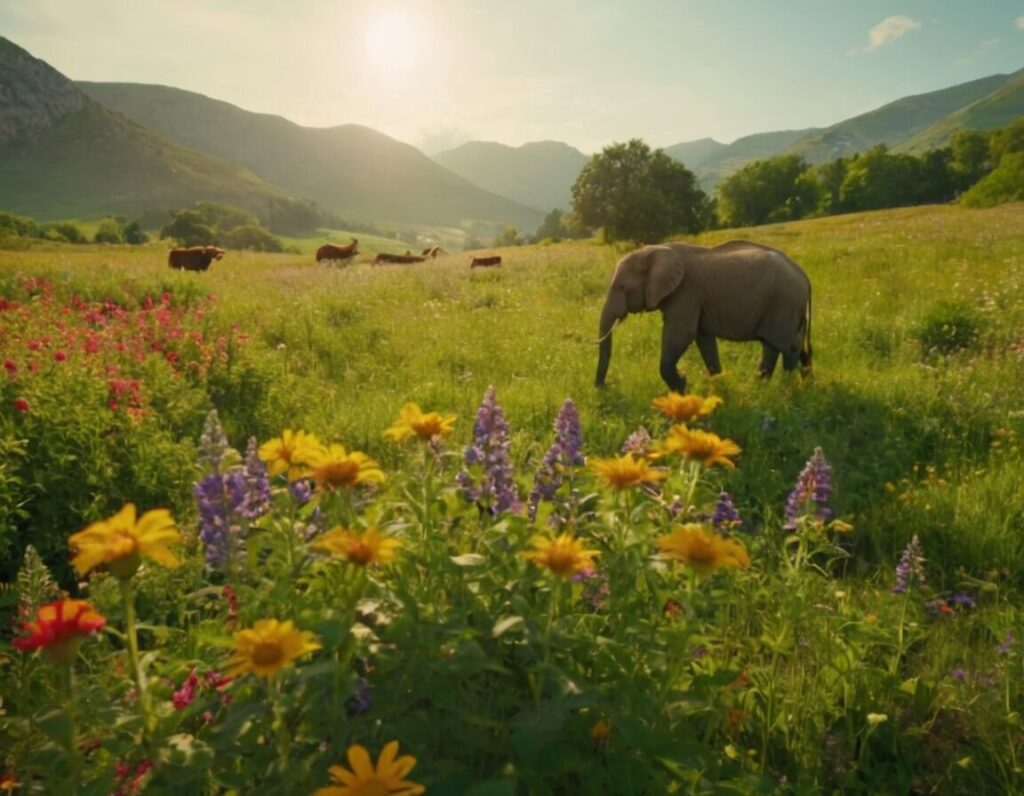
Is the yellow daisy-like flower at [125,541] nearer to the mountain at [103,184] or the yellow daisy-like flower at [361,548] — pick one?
the yellow daisy-like flower at [361,548]

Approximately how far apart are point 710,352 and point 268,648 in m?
7.30

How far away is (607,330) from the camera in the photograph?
785cm

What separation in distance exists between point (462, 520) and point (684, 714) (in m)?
1.07

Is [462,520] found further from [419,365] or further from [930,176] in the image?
[930,176]

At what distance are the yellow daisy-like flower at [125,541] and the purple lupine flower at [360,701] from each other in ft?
2.27

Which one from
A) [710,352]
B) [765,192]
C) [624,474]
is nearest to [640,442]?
[624,474]

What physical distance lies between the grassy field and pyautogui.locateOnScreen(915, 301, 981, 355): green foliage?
4 cm

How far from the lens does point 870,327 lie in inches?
367

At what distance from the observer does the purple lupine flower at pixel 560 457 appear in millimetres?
2713

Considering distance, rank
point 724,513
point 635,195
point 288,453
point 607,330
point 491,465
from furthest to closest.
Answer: point 635,195 → point 607,330 → point 724,513 → point 491,465 → point 288,453

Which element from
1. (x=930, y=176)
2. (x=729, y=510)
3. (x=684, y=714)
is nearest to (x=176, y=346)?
(x=729, y=510)

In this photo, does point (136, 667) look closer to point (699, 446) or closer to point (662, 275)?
point (699, 446)

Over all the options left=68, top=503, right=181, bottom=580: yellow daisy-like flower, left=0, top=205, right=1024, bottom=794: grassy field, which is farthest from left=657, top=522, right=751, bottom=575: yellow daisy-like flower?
left=68, top=503, right=181, bottom=580: yellow daisy-like flower

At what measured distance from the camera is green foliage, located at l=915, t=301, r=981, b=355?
873 centimetres
